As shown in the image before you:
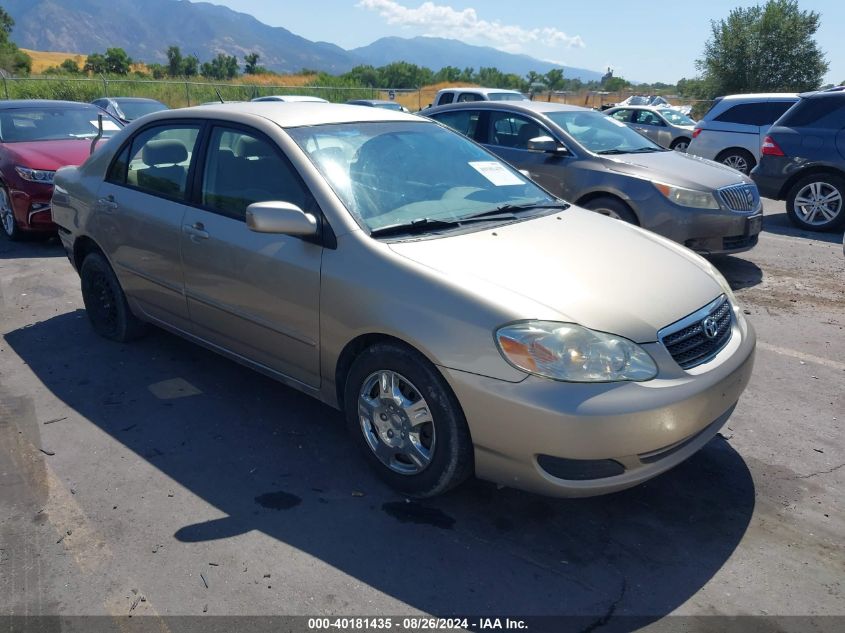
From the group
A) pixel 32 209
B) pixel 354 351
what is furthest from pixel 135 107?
pixel 354 351

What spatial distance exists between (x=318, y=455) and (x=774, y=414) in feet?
8.81

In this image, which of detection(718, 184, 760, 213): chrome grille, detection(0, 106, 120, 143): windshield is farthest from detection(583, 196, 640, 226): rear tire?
detection(0, 106, 120, 143): windshield

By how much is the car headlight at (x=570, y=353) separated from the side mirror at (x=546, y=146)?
486 centimetres

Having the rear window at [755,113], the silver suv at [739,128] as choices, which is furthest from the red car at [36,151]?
the rear window at [755,113]

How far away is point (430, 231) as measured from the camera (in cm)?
342

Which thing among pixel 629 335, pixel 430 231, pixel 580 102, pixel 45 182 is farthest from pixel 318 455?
pixel 580 102

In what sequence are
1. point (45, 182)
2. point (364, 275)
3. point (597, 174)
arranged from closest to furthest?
point (364, 275), point (597, 174), point (45, 182)

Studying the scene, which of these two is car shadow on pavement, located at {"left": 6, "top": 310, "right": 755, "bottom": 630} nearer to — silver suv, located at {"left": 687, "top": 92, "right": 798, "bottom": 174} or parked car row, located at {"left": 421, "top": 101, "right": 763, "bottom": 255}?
Result: parked car row, located at {"left": 421, "top": 101, "right": 763, "bottom": 255}

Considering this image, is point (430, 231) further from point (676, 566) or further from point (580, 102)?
point (580, 102)

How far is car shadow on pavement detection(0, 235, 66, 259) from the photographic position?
7797 mm

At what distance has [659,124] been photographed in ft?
57.2

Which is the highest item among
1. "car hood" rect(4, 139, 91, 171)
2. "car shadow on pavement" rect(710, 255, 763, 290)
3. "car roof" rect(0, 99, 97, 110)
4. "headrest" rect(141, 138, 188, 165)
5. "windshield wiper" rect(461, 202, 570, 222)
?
"headrest" rect(141, 138, 188, 165)

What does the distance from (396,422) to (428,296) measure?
0.63m

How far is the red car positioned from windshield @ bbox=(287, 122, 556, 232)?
→ 18.0ft
